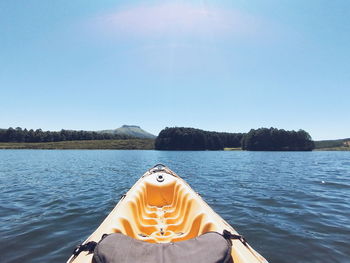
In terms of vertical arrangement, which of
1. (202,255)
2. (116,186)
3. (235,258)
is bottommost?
(116,186)

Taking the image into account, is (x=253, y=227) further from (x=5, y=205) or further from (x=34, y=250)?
(x=5, y=205)

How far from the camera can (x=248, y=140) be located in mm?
111375

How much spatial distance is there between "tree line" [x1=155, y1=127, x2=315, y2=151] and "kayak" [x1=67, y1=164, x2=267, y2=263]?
103 meters

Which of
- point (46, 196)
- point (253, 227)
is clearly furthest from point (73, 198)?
point (253, 227)

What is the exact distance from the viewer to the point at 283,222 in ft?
23.5

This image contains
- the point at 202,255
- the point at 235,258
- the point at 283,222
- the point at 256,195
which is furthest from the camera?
the point at 256,195

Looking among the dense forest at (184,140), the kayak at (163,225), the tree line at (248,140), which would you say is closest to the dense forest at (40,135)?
the dense forest at (184,140)

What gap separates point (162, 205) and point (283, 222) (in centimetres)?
476

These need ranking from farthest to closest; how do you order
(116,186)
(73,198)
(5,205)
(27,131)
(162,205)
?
(27,131) → (116,186) → (73,198) → (5,205) → (162,205)

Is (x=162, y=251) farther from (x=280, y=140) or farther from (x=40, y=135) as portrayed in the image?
(x=40, y=135)

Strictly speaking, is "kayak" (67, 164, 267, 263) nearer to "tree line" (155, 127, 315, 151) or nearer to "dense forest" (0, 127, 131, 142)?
"tree line" (155, 127, 315, 151)

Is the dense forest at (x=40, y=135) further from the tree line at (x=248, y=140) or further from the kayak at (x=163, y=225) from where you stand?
the kayak at (x=163, y=225)

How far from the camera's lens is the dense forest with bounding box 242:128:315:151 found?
350 ft

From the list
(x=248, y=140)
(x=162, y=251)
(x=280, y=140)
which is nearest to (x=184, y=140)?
(x=248, y=140)
